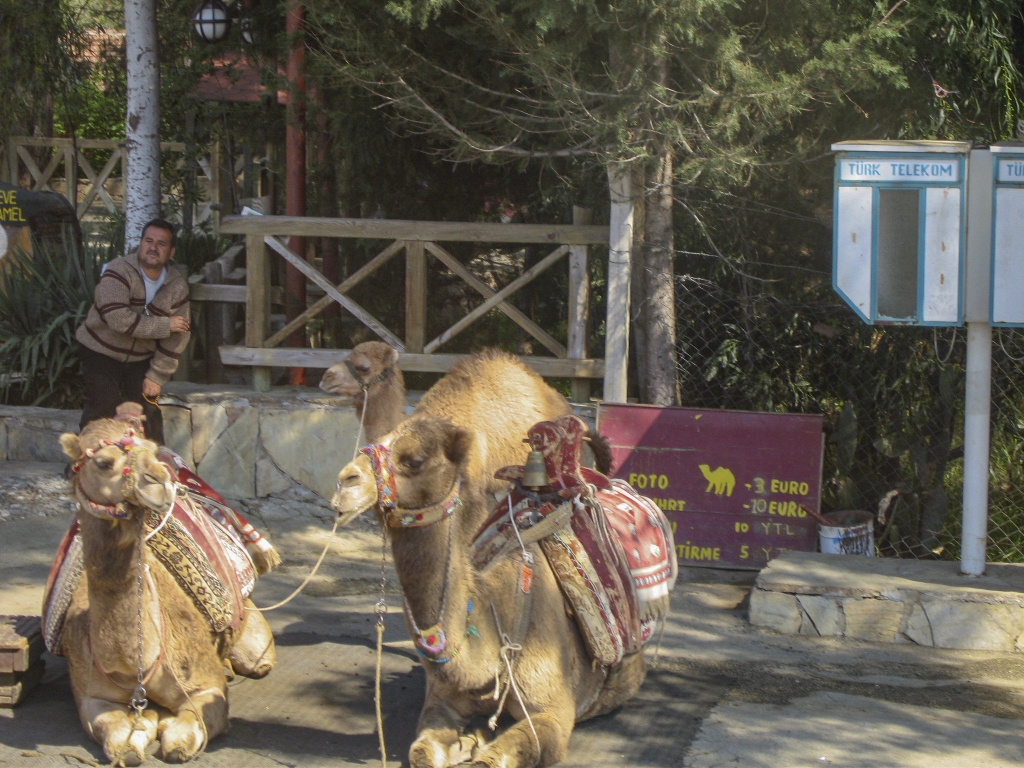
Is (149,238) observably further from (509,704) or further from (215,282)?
(509,704)

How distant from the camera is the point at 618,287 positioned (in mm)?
7691

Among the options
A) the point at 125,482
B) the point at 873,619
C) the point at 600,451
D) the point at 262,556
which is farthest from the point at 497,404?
the point at 873,619

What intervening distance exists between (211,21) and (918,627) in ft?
26.6

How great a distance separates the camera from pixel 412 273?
321 inches

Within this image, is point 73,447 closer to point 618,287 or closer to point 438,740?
point 438,740

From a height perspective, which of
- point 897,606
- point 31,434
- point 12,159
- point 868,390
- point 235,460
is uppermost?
point 12,159

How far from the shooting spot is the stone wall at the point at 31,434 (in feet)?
27.3

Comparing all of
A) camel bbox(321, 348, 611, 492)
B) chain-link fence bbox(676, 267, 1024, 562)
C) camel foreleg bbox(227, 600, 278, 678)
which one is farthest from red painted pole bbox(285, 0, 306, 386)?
camel bbox(321, 348, 611, 492)

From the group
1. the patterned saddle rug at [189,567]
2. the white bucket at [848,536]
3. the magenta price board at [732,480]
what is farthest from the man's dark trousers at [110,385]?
the white bucket at [848,536]

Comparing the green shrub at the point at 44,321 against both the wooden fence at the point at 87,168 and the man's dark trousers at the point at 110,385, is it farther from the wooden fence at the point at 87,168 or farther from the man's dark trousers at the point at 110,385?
the wooden fence at the point at 87,168

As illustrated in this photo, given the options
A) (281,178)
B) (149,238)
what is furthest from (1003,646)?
(281,178)

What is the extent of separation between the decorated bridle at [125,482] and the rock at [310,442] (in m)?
4.18

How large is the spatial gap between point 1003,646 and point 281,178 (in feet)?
28.0

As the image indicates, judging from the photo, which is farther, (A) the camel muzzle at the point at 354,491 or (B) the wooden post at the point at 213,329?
(B) the wooden post at the point at 213,329
